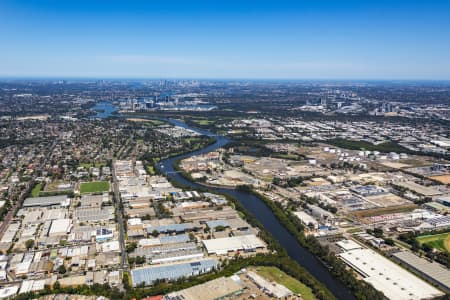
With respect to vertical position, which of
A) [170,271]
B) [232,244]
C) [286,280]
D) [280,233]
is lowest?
[280,233]

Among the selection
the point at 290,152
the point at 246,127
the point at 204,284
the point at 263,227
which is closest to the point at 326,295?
the point at 204,284

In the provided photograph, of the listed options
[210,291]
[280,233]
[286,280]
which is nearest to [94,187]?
[280,233]

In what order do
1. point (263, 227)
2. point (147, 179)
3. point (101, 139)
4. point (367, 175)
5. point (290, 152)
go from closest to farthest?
1. point (263, 227)
2. point (147, 179)
3. point (367, 175)
4. point (290, 152)
5. point (101, 139)

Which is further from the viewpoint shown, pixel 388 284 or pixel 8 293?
pixel 388 284

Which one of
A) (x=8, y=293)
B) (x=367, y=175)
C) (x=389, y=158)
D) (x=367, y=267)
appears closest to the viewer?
(x=8, y=293)

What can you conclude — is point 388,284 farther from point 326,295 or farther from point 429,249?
point 429,249

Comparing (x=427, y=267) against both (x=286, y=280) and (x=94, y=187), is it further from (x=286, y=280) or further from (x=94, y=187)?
(x=94, y=187)
